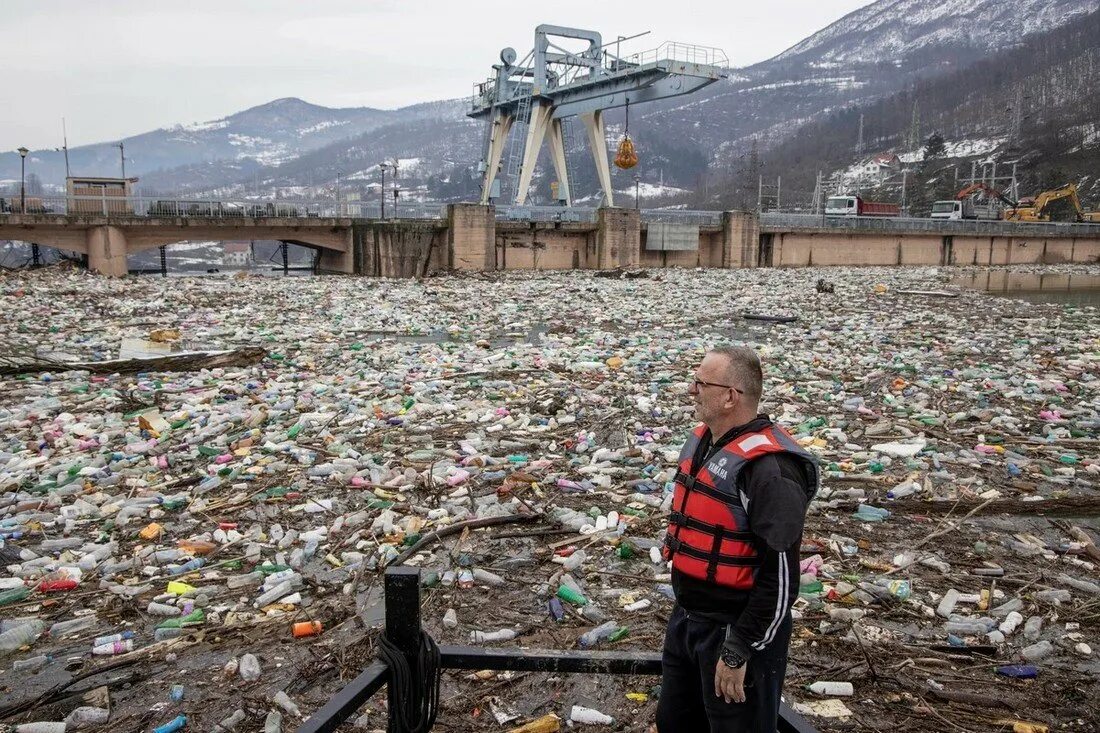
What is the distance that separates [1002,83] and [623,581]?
18822 cm

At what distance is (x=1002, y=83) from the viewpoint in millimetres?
155875

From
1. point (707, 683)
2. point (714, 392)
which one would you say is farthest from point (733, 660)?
point (714, 392)

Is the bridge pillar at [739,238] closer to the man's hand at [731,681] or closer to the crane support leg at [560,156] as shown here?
the crane support leg at [560,156]

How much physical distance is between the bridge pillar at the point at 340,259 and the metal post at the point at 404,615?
1223 inches

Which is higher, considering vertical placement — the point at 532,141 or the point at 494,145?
the point at 494,145

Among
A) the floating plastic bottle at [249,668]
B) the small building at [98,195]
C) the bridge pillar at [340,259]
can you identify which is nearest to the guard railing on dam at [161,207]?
the small building at [98,195]

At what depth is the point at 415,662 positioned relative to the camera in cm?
214

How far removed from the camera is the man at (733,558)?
2154 millimetres

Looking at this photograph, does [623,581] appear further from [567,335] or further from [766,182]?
[766,182]

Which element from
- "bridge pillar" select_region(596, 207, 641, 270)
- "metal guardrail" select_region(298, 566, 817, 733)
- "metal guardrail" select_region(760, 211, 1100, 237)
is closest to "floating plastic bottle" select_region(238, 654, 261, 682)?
"metal guardrail" select_region(298, 566, 817, 733)

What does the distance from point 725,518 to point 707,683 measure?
504 millimetres

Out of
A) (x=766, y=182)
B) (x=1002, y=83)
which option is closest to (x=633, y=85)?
(x=766, y=182)

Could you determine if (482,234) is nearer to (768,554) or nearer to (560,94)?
(560,94)

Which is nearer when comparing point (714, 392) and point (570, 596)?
point (714, 392)
